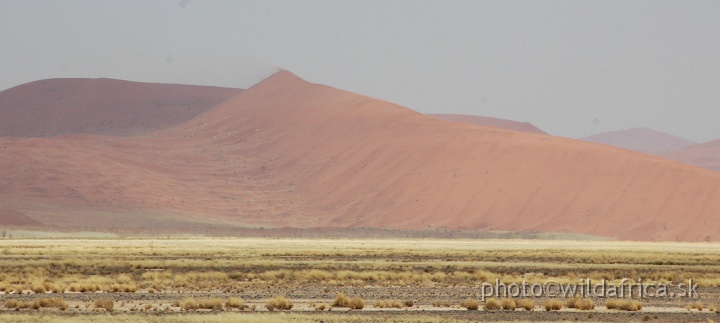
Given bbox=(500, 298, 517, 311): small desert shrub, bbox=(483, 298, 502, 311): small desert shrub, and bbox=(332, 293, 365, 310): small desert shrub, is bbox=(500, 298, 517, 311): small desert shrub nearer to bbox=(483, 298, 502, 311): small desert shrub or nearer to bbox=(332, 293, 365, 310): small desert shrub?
bbox=(483, 298, 502, 311): small desert shrub

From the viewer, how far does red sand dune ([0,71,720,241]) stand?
4660 inches

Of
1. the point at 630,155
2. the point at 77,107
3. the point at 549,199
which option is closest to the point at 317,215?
the point at 549,199

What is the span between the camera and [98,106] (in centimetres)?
17575

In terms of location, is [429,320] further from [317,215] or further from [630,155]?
[630,155]

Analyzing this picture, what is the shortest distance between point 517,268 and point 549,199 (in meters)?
74.4

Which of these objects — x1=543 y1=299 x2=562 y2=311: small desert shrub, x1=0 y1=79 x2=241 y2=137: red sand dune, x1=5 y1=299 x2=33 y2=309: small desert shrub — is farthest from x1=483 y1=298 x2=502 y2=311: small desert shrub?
x1=0 y1=79 x2=241 y2=137: red sand dune

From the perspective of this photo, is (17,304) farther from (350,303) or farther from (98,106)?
(98,106)

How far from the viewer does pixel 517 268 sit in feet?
159

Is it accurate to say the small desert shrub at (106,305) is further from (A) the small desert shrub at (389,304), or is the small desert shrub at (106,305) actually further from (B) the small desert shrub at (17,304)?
(A) the small desert shrub at (389,304)

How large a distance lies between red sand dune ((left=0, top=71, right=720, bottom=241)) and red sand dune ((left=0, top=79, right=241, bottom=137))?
62.1ft

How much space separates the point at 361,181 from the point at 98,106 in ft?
203

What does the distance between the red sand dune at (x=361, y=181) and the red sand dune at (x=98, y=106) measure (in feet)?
62.1

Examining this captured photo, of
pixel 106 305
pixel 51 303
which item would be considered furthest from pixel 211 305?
pixel 51 303

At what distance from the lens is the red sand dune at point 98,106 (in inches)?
6531
